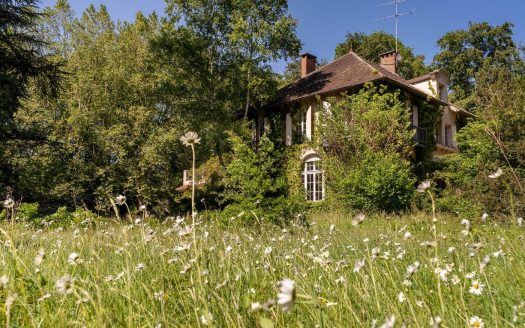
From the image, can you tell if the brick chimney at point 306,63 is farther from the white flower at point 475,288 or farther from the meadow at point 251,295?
the white flower at point 475,288

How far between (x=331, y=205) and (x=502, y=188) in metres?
8.37

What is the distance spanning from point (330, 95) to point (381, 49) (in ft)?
63.7

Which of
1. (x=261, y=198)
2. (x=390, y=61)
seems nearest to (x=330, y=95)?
(x=390, y=61)

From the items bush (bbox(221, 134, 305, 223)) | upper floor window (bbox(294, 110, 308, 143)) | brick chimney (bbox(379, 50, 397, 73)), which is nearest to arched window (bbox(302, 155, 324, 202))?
upper floor window (bbox(294, 110, 308, 143))

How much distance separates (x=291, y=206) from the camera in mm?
11438

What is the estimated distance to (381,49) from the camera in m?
39.8

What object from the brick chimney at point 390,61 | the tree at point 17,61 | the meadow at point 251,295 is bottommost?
the meadow at point 251,295

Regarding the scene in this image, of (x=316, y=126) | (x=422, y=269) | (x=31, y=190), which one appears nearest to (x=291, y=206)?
(x=422, y=269)

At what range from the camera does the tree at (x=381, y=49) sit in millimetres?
38969

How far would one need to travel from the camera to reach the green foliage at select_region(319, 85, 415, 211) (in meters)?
17.0

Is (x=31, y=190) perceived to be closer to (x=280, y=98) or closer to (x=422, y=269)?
(x=280, y=98)

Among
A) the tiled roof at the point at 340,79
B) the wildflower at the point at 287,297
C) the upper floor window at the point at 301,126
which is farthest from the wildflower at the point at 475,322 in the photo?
the upper floor window at the point at 301,126

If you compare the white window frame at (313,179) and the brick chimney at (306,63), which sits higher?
the brick chimney at (306,63)

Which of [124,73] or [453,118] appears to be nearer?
[124,73]
